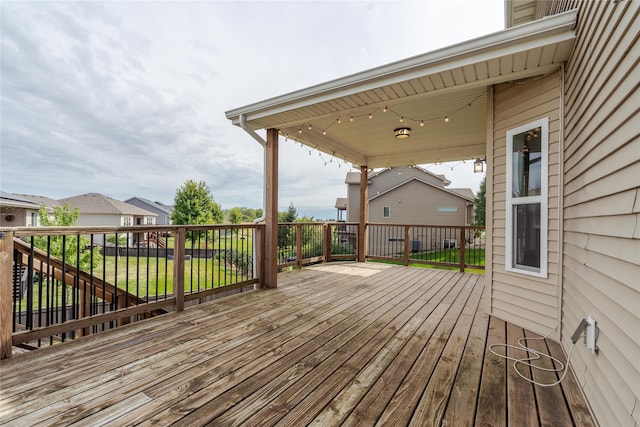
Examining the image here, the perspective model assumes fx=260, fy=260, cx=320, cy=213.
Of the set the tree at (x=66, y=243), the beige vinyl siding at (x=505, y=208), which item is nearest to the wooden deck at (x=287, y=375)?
the beige vinyl siding at (x=505, y=208)

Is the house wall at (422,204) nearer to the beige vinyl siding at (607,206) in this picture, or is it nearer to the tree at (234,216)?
the beige vinyl siding at (607,206)

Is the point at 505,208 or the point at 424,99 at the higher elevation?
the point at 424,99

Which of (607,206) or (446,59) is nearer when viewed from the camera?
(607,206)

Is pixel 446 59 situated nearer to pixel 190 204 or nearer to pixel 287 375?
pixel 287 375

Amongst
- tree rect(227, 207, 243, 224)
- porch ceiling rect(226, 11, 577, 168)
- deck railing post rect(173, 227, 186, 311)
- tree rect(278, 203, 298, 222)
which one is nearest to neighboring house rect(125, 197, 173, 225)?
tree rect(227, 207, 243, 224)

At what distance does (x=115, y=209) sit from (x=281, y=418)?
1134 inches

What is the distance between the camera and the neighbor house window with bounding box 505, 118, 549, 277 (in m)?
2.39

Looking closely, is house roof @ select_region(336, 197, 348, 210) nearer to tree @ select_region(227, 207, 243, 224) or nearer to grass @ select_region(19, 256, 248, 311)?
tree @ select_region(227, 207, 243, 224)

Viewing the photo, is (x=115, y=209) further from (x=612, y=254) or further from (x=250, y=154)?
(x=612, y=254)

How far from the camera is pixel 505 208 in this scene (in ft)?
9.04

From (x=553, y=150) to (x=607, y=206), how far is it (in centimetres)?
123

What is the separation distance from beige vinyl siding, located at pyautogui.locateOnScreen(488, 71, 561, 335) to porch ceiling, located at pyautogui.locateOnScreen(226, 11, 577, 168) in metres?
0.27

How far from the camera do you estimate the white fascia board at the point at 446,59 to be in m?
1.96

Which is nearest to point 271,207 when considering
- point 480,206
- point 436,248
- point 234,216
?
point 436,248
